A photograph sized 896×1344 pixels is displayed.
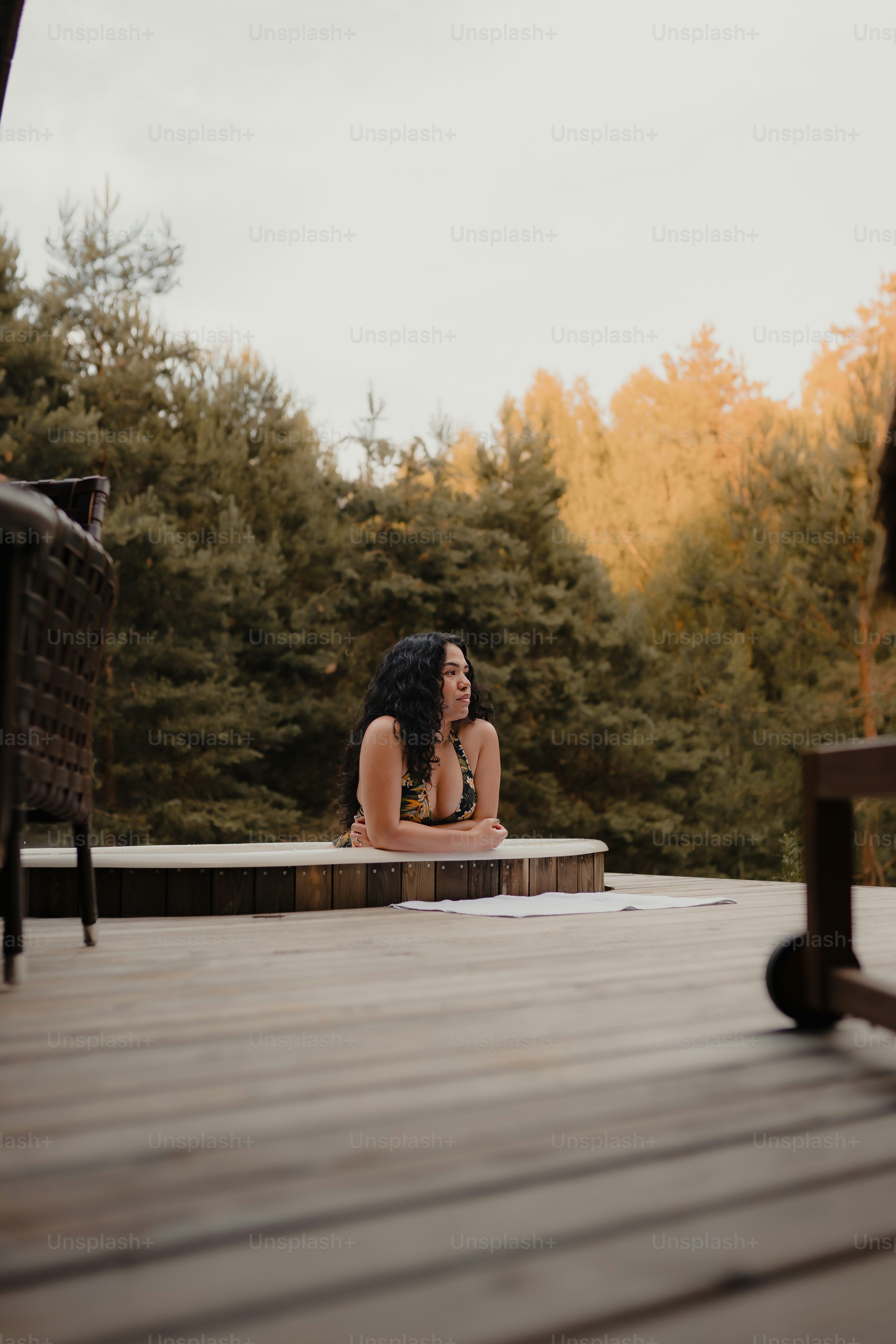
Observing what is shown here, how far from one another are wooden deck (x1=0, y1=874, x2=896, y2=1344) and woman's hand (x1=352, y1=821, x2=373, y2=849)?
1674 mm

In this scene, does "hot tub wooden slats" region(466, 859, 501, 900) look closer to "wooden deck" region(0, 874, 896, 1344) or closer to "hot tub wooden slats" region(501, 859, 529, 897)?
"hot tub wooden slats" region(501, 859, 529, 897)

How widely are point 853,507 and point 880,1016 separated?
12.2 meters

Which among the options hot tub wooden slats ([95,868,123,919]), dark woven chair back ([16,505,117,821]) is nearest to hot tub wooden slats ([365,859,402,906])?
hot tub wooden slats ([95,868,123,919])

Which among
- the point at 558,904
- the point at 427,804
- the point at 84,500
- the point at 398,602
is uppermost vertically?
the point at 398,602

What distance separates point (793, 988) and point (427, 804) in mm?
2214

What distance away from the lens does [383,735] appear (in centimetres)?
343

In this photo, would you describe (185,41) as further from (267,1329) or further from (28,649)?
(267,1329)

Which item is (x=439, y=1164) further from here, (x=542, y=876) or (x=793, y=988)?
(x=542, y=876)

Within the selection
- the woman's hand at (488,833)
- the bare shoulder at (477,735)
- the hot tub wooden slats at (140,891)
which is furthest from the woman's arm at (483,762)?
the hot tub wooden slats at (140,891)

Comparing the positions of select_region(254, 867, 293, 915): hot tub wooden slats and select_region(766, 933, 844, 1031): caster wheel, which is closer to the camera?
select_region(766, 933, 844, 1031): caster wheel

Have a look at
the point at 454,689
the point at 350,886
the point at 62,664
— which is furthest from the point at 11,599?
the point at 454,689

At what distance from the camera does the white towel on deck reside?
10.4 feet

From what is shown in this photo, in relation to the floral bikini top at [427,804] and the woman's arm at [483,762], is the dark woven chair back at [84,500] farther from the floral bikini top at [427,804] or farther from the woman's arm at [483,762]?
the woman's arm at [483,762]

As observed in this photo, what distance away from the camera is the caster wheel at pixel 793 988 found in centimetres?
156
